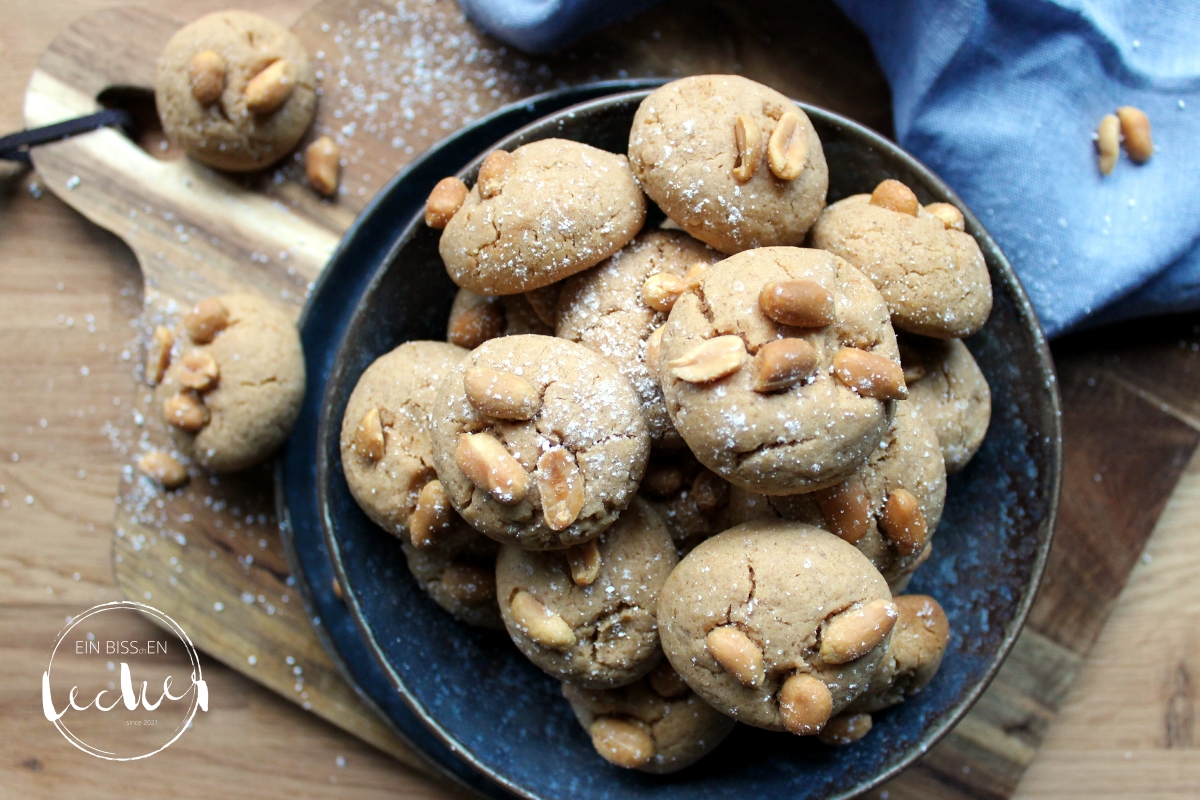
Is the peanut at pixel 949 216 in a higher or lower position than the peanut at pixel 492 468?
higher

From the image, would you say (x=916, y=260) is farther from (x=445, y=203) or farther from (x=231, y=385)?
(x=231, y=385)

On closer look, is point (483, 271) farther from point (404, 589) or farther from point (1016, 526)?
point (1016, 526)

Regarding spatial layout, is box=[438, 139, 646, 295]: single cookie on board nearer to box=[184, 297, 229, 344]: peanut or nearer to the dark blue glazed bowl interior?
the dark blue glazed bowl interior

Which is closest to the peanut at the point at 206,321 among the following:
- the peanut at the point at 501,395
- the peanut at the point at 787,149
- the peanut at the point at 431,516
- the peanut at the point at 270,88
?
the peanut at the point at 270,88

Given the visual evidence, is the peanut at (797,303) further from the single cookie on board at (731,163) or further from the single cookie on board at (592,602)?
the single cookie on board at (592,602)

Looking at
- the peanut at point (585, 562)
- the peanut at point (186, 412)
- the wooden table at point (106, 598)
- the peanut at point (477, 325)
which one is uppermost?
the peanut at point (477, 325)

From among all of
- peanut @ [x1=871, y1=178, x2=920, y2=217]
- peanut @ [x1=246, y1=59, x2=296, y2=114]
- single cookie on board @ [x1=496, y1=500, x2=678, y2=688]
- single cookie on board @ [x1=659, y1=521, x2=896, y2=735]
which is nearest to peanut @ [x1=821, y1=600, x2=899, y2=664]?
single cookie on board @ [x1=659, y1=521, x2=896, y2=735]
